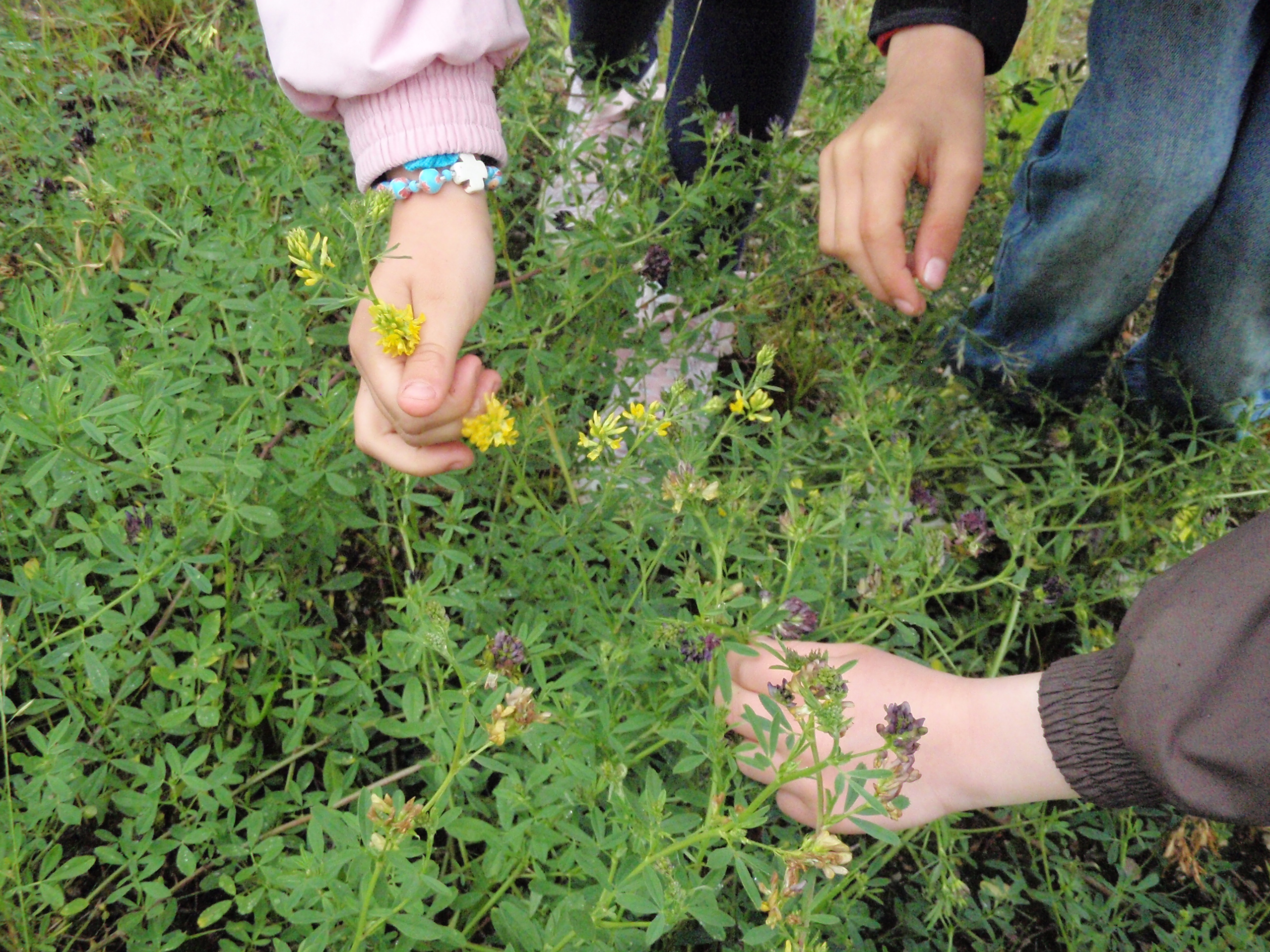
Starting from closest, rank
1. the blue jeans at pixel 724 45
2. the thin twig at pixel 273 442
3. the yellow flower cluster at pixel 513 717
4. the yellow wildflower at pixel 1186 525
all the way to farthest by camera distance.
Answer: the yellow flower cluster at pixel 513 717
the thin twig at pixel 273 442
the yellow wildflower at pixel 1186 525
the blue jeans at pixel 724 45

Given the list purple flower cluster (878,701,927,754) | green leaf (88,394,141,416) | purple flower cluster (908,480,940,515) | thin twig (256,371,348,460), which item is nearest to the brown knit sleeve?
purple flower cluster (908,480,940,515)

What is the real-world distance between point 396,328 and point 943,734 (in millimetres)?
1037

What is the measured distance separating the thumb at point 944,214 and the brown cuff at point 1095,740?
2.21 ft

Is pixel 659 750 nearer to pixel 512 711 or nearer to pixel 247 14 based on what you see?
pixel 512 711

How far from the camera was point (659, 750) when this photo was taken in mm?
1566

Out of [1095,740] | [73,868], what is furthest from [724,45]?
[73,868]

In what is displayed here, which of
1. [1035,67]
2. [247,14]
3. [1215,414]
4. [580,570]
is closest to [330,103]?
[580,570]

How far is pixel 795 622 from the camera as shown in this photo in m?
1.26

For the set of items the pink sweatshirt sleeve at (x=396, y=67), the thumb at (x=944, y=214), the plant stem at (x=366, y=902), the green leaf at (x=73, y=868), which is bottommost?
the green leaf at (x=73, y=868)

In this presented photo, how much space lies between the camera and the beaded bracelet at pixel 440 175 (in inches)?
55.9

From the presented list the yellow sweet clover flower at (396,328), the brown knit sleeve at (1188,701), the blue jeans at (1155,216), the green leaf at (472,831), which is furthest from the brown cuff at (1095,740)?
the yellow sweet clover flower at (396,328)

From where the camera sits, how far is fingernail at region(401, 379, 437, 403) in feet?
3.72

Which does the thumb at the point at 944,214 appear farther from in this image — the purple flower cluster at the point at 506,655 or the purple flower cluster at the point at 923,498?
the purple flower cluster at the point at 506,655

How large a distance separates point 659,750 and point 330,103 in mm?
1193
